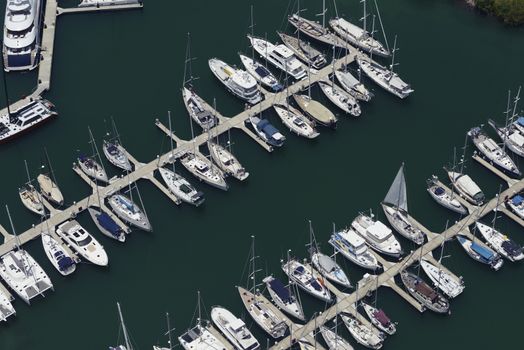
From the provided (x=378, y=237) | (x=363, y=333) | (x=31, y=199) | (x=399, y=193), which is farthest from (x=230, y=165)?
(x=363, y=333)

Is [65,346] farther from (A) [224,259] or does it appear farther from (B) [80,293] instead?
(A) [224,259]

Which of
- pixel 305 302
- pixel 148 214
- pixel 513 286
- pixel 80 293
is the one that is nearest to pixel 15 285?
pixel 80 293

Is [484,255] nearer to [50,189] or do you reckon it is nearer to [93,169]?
[93,169]

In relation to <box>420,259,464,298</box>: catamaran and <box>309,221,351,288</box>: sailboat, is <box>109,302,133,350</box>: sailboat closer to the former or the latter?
<box>309,221,351,288</box>: sailboat

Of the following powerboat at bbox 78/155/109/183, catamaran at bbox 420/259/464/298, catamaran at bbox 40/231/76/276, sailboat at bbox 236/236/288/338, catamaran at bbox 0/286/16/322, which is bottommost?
catamaran at bbox 0/286/16/322

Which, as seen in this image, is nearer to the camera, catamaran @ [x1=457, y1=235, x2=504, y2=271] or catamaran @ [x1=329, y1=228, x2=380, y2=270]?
catamaran @ [x1=329, y1=228, x2=380, y2=270]

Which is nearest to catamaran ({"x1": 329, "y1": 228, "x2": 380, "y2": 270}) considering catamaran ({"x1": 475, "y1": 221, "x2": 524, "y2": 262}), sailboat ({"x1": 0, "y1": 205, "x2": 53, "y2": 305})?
catamaran ({"x1": 475, "y1": 221, "x2": 524, "y2": 262})

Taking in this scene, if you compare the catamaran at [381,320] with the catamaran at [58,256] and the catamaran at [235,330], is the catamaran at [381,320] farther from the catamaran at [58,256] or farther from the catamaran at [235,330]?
the catamaran at [58,256]
